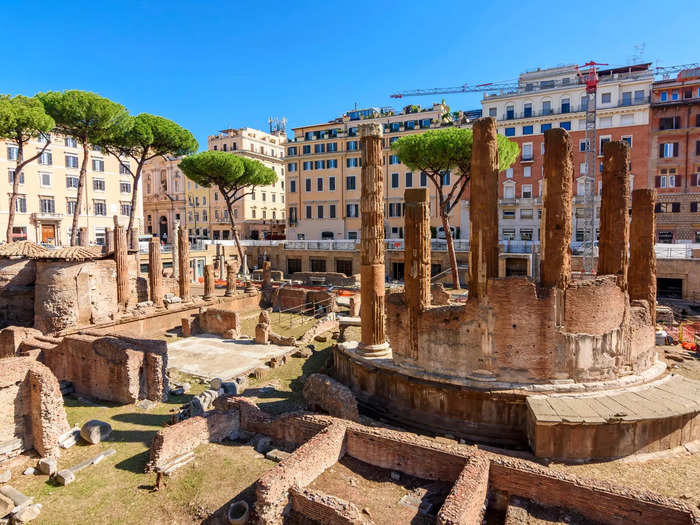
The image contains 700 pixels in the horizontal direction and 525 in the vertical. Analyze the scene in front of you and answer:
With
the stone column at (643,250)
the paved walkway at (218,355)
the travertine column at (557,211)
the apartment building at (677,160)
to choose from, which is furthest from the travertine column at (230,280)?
the apartment building at (677,160)

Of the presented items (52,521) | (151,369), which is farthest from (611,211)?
(52,521)

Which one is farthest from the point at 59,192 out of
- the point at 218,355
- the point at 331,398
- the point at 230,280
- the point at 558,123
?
the point at 558,123

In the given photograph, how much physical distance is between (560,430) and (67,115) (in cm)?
3097

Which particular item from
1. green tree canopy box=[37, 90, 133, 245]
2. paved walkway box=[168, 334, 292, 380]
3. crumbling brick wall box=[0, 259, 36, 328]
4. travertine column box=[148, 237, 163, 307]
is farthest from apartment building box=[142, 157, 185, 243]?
paved walkway box=[168, 334, 292, 380]

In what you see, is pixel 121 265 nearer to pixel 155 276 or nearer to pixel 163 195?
pixel 155 276

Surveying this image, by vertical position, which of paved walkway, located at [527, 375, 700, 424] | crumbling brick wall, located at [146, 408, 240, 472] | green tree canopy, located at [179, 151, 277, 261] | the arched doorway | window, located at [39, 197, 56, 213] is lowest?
crumbling brick wall, located at [146, 408, 240, 472]

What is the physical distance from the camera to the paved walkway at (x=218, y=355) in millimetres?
16094

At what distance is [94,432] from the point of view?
1040cm

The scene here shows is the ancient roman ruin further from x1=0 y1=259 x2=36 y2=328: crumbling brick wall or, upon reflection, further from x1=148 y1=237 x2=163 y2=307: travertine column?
x1=148 y1=237 x2=163 y2=307: travertine column

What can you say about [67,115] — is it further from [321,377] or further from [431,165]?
[321,377]

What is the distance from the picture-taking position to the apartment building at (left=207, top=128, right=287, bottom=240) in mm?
54125

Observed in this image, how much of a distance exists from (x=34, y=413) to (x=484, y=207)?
11.8 meters

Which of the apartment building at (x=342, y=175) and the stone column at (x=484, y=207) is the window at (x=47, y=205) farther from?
the stone column at (x=484, y=207)

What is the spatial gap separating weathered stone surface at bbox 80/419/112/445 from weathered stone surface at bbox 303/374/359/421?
16.2 ft
